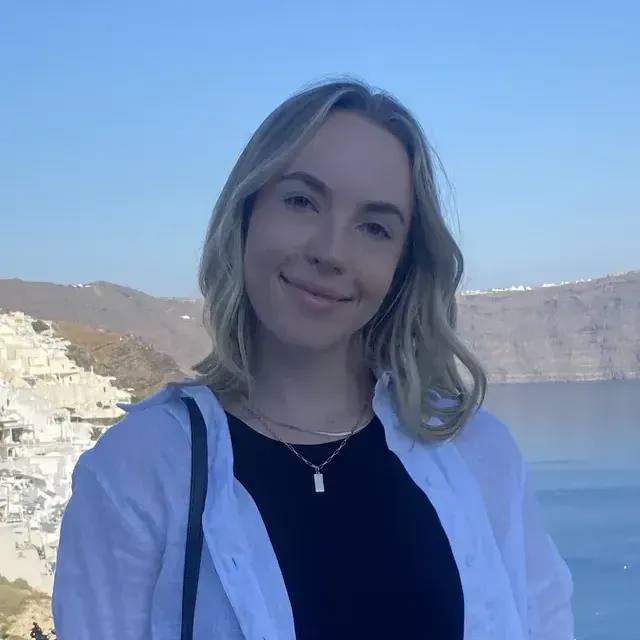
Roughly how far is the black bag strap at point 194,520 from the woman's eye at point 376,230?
0.24m

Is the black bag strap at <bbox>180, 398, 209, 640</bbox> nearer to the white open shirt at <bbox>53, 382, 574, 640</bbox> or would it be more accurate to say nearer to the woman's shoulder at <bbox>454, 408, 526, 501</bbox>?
the white open shirt at <bbox>53, 382, 574, 640</bbox>

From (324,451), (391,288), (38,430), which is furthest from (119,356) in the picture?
(324,451)

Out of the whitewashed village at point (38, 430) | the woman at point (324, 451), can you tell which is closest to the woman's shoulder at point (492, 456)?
the woman at point (324, 451)

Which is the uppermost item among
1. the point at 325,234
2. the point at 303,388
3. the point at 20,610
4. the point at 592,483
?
the point at 325,234

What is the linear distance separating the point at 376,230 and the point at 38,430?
10.8m

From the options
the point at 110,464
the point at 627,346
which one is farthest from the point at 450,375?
the point at 627,346

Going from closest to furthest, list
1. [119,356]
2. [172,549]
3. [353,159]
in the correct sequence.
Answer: [172,549] → [353,159] → [119,356]

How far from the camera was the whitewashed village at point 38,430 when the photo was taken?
7.90 metres

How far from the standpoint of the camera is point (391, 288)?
0.89m

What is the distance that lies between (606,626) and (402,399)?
15816 millimetres

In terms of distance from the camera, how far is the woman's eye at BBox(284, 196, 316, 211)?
0.73 metres

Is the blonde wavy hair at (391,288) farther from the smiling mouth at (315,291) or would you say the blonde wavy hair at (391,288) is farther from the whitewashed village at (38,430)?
the whitewashed village at (38,430)

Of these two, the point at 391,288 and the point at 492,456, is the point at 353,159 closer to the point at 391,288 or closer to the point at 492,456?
the point at 391,288

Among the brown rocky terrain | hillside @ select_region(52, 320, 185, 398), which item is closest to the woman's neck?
the brown rocky terrain
